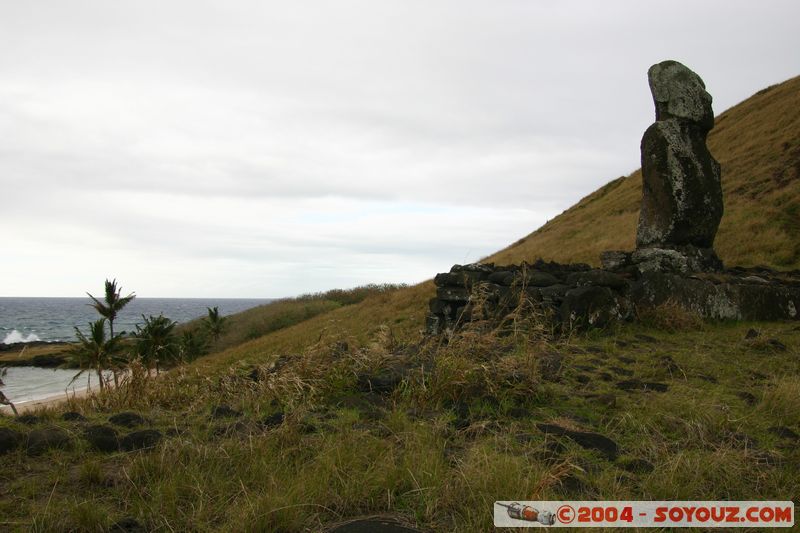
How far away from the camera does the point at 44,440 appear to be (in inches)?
160

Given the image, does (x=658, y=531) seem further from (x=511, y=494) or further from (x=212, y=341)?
(x=212, y=341)

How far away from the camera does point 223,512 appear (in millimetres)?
3076

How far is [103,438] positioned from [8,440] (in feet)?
2.02

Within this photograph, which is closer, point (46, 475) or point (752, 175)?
point (46, 475)

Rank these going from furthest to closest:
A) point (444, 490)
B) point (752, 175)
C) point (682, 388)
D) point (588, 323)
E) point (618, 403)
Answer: point (752, 175), point (588, 323), point (682, 388), point (618, 403), point (444, 490)

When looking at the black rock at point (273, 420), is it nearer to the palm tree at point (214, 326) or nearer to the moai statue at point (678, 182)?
the moai statue at point (678, 182)

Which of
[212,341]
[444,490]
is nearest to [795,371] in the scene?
[444,490]

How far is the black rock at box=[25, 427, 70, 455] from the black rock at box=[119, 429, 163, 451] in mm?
399

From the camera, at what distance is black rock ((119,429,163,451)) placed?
4.09 m

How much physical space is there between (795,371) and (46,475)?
293 inches

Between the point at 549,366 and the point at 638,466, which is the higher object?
the point at 549,366

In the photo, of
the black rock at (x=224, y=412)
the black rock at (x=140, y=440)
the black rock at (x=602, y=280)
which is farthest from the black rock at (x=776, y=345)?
the black rock at (x=140, y=440)

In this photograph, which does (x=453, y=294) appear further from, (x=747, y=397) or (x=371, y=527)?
(x=371, y=527)

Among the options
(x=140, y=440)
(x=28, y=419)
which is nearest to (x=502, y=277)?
(x=140, y=440)
